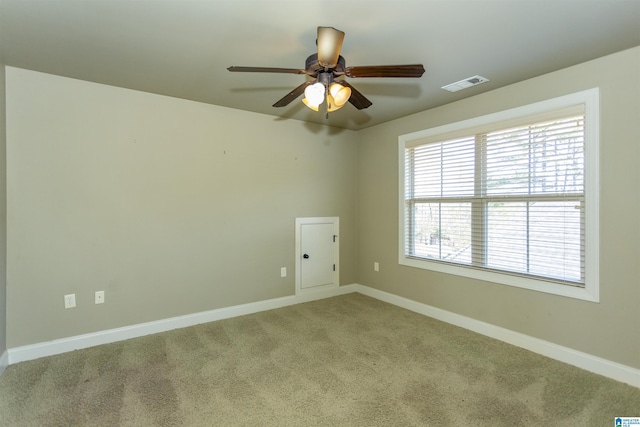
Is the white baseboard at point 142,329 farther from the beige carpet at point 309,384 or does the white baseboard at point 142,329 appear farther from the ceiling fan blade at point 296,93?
the ceiling fan blade at point 296,93

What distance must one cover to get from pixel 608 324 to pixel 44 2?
4293 millimetres

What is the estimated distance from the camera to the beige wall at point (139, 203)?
8.33 ft

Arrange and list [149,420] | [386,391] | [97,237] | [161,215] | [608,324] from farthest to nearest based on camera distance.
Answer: [161,215] < [97,237] < [608,324] < [386,391] < [149,420]

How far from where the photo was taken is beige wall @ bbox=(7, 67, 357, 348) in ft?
8.33

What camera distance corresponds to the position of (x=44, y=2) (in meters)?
1.70

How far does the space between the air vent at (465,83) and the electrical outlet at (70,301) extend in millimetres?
3928

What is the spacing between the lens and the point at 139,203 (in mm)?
2996

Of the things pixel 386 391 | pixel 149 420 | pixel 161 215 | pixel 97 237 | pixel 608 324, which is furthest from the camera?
pixel 161 215

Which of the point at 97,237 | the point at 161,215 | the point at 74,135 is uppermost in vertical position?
the point at 74,135

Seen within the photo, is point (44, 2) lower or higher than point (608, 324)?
higher

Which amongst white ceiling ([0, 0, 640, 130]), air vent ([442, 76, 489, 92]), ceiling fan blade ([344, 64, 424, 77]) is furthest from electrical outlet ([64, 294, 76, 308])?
air vent ([442, 76, 489, 92])

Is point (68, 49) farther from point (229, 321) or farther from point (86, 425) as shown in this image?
point (229, 321)

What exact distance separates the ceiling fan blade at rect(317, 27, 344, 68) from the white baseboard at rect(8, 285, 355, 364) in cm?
285

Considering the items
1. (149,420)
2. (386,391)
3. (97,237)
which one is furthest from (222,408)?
(97,237)
